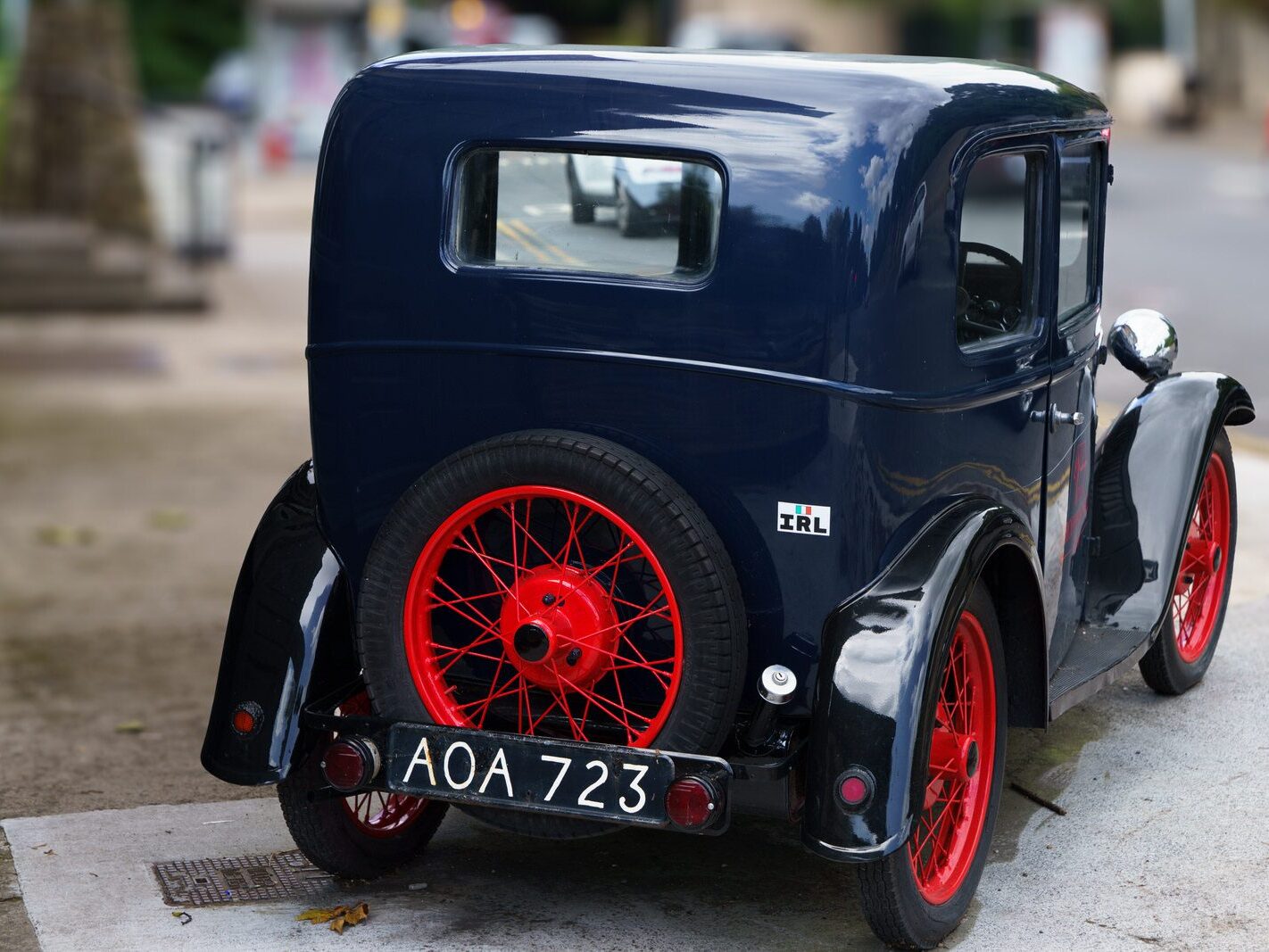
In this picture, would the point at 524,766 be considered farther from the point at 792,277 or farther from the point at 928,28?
the point at 928,28

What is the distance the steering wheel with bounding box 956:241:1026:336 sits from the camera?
395 centimetres

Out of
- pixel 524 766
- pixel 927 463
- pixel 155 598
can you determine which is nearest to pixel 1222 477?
pixel 927 463

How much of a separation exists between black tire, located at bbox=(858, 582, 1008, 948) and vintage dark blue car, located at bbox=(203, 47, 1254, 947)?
10 millimetres

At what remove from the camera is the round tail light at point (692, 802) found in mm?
3463

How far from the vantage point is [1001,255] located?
416 centimetres

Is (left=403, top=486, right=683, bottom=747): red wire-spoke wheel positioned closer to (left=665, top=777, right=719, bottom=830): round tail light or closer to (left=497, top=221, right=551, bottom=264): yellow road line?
(left=665, top=777, right=719, bottom=830): round tail light

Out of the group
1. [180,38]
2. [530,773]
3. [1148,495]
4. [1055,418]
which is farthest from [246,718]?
[180,38]

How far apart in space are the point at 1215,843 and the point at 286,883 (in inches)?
88.0

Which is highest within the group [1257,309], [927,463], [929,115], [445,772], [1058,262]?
[929,115]

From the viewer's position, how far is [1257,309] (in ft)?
43.6

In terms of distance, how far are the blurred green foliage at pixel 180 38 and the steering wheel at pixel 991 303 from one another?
1631 inches

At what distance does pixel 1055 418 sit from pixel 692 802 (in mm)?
1480

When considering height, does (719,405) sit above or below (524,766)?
above

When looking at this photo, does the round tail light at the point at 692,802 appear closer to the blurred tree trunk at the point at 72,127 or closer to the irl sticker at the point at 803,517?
the irl sticker at the point at 803,517
